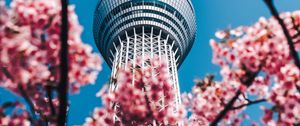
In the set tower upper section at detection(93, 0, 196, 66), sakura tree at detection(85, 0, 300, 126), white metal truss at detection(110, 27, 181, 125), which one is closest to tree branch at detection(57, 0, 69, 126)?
sakura tree at detection(85, 0, 300, 126)

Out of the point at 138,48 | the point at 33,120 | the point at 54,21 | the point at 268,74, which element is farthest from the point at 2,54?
the point at 138,48

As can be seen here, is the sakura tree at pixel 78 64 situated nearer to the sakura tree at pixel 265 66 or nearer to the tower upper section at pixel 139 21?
the sakura tree at pixel 265 66

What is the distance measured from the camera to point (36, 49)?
186 inches

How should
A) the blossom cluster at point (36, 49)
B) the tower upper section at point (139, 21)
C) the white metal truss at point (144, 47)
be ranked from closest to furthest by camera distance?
the blossom cluster at point (36, 49) → the white metal truss at point (144, 47) → the tower upper section at point (139, 21)

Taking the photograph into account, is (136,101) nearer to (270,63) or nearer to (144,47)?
(270,63)

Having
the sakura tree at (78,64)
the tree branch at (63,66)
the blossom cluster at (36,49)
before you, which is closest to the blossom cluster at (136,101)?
the sakura tree at (78,64)

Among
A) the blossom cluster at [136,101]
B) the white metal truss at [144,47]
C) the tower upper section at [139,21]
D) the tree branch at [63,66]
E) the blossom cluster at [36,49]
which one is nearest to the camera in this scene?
the tree branch at [63,66]

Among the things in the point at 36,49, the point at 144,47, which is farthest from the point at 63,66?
the point at 144,47

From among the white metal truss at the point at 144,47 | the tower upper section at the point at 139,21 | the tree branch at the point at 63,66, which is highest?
the tower upper section at the point at 139,21

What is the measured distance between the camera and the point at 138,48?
6681 centimetres

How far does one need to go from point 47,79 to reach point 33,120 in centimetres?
72

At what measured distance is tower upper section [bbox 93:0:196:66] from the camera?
228 ft

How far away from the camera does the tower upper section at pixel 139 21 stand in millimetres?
69438

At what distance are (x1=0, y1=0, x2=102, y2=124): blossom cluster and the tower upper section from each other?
63764 millimetres
